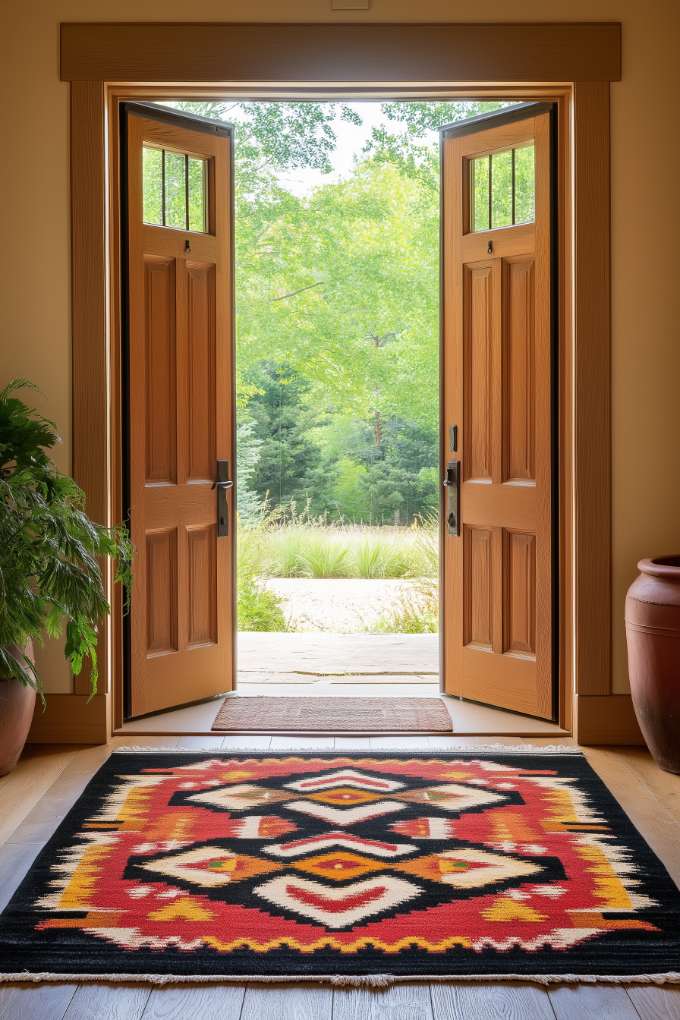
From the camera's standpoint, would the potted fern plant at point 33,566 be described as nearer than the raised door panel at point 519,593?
Yes

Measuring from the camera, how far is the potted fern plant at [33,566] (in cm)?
354

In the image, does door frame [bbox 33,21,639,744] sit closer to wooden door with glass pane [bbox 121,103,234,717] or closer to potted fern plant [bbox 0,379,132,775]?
wooden door with glass pane [bbox 121,103,234,717]

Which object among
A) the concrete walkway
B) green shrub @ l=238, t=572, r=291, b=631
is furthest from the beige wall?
green shrub @ l=238, t=572, r=291, b=631

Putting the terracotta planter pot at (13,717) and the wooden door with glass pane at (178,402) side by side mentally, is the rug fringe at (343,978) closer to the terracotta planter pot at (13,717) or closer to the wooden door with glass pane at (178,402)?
the terracotta planter pot at (13,717)

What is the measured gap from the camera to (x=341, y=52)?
4258 mm

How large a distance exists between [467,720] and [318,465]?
19.7ft

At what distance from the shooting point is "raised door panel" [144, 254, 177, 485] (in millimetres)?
4668

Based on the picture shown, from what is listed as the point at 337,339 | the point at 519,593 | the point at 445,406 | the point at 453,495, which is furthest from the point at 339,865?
the point at 337,339

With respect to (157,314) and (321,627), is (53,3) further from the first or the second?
(321,627)

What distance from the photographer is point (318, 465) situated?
1043cm

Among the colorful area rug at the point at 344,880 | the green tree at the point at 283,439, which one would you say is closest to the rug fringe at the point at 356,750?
the colorful area rug at the point at 344,880

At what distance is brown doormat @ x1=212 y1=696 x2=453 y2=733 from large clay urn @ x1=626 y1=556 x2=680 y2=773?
0.91 meters

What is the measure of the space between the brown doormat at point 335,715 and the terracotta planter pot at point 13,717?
2.95ft

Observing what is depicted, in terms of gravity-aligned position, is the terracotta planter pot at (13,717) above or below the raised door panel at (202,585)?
below
